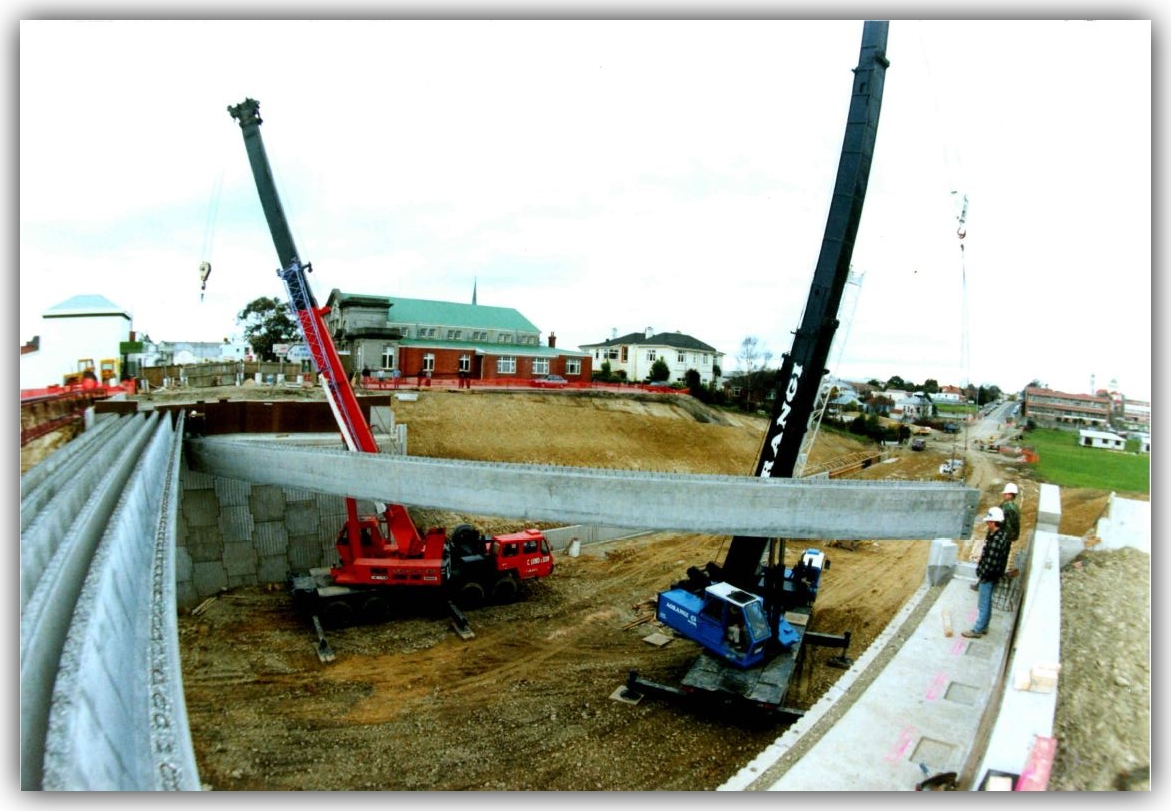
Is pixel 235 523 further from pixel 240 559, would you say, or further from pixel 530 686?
pixel 530 686

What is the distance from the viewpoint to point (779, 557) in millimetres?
9055

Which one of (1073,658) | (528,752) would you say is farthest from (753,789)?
(1073,658)

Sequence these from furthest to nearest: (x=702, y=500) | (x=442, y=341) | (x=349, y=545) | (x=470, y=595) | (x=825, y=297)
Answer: (x=442, y=341)
(x=470, y=595)
(x=349, y=545)
(x=825, y=297)
(x=702, y=500)

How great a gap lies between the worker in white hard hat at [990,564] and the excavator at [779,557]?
8.25 ft

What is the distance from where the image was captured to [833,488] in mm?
7102

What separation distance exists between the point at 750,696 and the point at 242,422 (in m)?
12.6

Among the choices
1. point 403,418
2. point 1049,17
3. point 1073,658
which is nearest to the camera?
point 1049,17

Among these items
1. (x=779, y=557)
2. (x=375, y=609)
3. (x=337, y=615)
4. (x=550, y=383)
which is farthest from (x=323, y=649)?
(x=550, y=383)

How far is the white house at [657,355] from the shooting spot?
149 feet

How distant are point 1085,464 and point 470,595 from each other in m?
10.6

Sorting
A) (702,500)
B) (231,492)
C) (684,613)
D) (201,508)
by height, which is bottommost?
(684,613)

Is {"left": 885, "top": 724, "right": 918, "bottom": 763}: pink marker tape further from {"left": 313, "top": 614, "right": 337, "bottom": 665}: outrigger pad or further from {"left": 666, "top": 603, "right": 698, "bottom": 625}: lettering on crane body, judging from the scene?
{"left": 313, "top": 614, "right": 337, "bottom": 665}: outrigger pad

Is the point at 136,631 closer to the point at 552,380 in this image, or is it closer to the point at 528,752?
the point at 528,752

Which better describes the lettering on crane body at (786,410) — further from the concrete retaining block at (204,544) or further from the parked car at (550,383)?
the parked car at (550,383)
